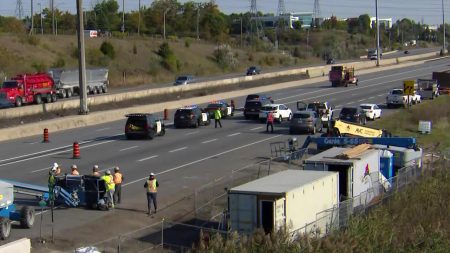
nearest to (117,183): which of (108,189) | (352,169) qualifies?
(108,189)

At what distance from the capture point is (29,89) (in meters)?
60.7

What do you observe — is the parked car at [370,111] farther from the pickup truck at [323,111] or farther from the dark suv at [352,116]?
the pickup truck at [323,111]

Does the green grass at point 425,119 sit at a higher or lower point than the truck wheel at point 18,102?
lower

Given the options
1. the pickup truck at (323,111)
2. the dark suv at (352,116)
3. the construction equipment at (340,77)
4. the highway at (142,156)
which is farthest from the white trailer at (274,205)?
the construction equipment at (340,77)

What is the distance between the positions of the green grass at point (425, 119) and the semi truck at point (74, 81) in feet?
91.8

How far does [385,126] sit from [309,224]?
32440mm

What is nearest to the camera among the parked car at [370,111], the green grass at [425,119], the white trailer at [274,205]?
the white trailer at [274,205]

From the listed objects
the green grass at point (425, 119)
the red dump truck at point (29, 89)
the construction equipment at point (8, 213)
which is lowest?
the green grass at point (425, 119)

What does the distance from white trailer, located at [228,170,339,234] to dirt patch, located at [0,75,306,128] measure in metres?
29.9

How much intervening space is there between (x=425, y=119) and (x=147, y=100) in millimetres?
22168

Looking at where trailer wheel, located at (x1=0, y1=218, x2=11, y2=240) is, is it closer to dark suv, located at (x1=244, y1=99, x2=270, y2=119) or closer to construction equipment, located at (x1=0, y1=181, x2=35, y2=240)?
construction equipment, located at (x1=0, y1=181, x2=35, y2=240)

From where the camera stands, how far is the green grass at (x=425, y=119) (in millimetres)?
47375

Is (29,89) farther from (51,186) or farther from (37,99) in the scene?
(51,186)

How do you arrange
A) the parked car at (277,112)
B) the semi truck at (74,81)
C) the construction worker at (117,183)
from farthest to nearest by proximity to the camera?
the semi truck at (74,81) → the parked car at (277,112) → the construction worker at (117,183)
